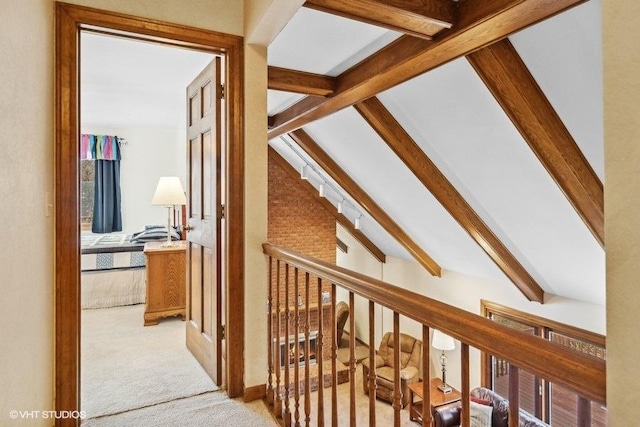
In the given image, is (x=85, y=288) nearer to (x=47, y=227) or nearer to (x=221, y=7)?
(x=47, y=227)

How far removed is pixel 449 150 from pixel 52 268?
3.03 m

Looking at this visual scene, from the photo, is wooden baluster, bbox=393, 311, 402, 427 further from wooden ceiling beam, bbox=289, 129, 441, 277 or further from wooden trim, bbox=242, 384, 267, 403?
wooden ceiling beam, bbox=289, 129, 441, 277

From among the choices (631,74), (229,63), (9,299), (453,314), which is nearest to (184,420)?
(9,299)

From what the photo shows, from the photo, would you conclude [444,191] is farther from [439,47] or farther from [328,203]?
[328,203]

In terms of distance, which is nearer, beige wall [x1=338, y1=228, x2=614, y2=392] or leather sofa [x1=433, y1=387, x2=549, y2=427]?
leather sofa [x1=433, y1=387, x2=549, y2=427]

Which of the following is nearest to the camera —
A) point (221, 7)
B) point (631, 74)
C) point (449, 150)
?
point (631, 74)

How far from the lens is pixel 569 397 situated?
4.49 m

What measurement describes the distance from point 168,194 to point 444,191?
278 centimetres

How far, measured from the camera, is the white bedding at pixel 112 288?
4.06 meters

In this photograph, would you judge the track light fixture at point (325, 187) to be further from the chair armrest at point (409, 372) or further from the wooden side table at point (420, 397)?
the wooden side table at point (420, 397)

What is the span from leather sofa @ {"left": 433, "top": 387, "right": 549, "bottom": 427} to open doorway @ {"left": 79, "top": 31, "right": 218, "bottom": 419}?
3181mm

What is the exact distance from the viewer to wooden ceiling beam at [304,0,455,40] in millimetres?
1868

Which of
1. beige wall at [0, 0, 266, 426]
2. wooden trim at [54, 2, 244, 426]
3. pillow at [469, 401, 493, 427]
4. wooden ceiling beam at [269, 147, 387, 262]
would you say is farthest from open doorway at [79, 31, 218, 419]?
pillow at [469, 401, 493, 427]

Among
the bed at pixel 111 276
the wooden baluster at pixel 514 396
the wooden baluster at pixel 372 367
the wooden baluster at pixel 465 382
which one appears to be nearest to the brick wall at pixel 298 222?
the bed at pixel 111 276
